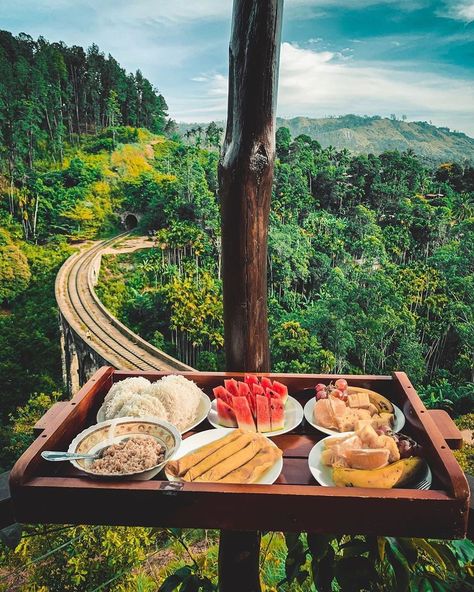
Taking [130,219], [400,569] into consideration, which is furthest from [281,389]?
[130,219]

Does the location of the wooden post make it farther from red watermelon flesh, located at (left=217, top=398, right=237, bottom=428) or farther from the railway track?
the railway track

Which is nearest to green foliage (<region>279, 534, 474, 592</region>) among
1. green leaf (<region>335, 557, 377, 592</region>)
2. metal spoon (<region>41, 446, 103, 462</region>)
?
green leaf (<region>335, 557, 377, 592</region>)

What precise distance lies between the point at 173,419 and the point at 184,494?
389mm

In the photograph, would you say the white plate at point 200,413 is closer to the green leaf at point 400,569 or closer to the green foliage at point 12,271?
the green leaf at point 400,569

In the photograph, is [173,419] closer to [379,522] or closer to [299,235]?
[379,522]

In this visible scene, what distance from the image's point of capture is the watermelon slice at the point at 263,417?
1383 mm

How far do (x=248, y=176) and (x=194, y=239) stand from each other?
1059 inches

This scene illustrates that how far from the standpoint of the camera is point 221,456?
3.96ft

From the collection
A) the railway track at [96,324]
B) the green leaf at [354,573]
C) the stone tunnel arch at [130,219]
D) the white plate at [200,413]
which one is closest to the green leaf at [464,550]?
the green leaf at [354,573]

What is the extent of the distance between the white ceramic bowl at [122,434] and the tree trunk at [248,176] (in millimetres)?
437

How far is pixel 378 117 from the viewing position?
80188 mm

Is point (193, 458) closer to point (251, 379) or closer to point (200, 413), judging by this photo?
point (200, 413)

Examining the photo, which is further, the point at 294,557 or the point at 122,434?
the point at 294,557

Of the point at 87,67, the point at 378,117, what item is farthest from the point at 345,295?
the point at 378,117
